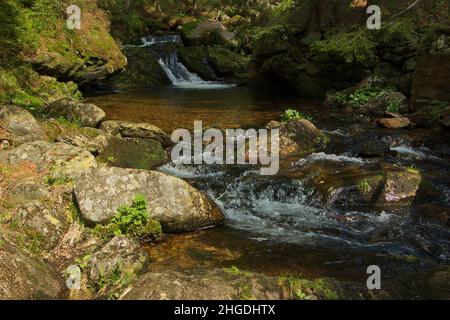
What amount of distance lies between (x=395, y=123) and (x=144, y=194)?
32.7 ft

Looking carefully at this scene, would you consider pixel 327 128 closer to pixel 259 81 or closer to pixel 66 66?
pixel 66 66

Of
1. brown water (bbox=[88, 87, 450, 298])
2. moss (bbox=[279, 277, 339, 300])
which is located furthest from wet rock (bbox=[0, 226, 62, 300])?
moss (bbox=[279, 277, 339, 300])

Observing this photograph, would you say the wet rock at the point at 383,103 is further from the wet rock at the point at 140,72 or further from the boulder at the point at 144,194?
the wet rock at the point at 140,72

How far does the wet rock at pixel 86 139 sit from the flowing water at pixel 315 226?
1.75 meters

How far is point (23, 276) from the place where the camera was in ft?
16.1

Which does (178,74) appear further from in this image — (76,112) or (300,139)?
(300,139)

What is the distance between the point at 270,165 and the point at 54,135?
5.29 metres

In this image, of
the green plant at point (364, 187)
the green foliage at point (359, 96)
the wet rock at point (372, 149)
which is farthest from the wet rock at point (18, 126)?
the green foliage at point (359, 96)

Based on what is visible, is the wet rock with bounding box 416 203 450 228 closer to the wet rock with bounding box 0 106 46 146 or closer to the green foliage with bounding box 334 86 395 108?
the wet rock with bounding box 0 106 46 146

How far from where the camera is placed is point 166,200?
725 centimetres

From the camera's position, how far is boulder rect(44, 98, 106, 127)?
12219mm

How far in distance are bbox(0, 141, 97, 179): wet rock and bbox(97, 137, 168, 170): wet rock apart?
169 cm

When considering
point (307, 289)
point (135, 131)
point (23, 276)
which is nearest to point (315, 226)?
point (307, 289)
